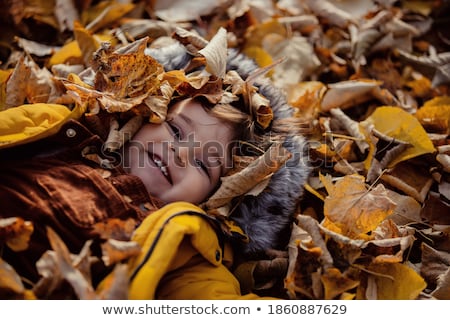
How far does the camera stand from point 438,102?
169 cm

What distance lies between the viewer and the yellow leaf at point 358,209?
1.20 meters

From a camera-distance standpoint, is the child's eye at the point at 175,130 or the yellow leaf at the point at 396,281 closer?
the yellow leaf at the point at 396,281

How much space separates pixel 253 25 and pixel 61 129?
0.83 meters

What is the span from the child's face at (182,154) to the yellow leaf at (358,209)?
0.26 metres

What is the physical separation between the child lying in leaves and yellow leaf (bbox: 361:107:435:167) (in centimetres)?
26

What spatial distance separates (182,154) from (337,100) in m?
0.63

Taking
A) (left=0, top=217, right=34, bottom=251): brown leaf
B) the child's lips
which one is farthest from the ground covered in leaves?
the child's lips

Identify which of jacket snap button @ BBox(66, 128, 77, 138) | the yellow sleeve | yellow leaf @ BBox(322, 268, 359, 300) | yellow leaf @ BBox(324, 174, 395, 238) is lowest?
yellow leaf @ BBox(322, 268, 359, 300)

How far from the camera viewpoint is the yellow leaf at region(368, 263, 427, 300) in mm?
1133

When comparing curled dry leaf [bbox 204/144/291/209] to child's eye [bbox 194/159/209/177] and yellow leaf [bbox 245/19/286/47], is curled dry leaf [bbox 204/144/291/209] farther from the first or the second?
yellow leaf [bbox 245/19/286/47]

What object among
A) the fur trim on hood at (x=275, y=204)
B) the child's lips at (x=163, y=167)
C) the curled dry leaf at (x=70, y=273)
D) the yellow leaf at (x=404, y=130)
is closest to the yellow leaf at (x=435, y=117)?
the yellow leaf at (x=404, y=130)

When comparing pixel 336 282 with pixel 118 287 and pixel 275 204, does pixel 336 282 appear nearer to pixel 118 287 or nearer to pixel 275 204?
pixel 275 204

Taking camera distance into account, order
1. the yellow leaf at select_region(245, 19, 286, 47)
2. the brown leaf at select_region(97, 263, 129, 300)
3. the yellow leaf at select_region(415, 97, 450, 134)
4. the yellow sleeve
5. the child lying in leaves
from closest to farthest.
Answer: the brown leaf at select_region(97, 263, 129, 300)
the child lying in leaves
the yellow sleeve
the yellow leaf at select_region(415, 97, 450, 134)
the yellow leaf at select_region(245, 19, 286, 47)

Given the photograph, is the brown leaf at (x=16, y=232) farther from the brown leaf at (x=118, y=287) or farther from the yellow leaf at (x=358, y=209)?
the yellow leaf at (x=358, y=209)
